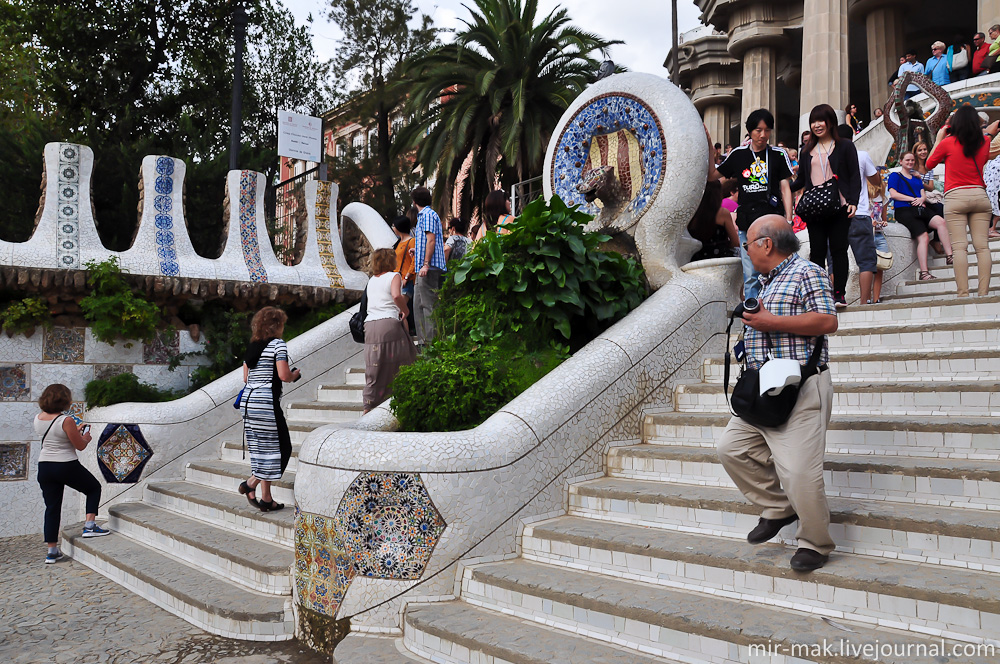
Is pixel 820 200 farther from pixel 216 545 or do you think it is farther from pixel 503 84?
pixel 503 84

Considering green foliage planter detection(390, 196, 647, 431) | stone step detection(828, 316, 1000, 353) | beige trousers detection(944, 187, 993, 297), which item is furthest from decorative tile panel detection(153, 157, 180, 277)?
beige trousers detection(944, 187, 993, 297)

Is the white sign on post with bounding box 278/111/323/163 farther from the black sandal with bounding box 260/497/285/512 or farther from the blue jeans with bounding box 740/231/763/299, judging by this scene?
the blue jeans with bounding box 740/231/763/299

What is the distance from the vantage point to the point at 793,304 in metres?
3.29

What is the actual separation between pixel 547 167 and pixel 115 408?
16.0 ft

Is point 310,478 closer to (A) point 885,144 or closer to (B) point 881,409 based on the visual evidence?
(B) point 881,409

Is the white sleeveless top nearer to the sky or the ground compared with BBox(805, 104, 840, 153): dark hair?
nearer to the ground

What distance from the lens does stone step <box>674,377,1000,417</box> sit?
4090mm

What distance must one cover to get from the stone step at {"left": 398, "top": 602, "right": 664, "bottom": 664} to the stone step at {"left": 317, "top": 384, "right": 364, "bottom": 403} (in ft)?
13.2

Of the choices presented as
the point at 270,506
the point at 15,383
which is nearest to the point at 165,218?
the point at 15,383

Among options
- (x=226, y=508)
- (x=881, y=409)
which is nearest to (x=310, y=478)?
(x=226, y=508)

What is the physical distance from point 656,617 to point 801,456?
90cm

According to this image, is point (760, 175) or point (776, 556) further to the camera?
point (760, 175)

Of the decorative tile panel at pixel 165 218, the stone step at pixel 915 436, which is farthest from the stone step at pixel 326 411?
the stone step at pixel 915 436

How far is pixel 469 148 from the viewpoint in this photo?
19.2 m
